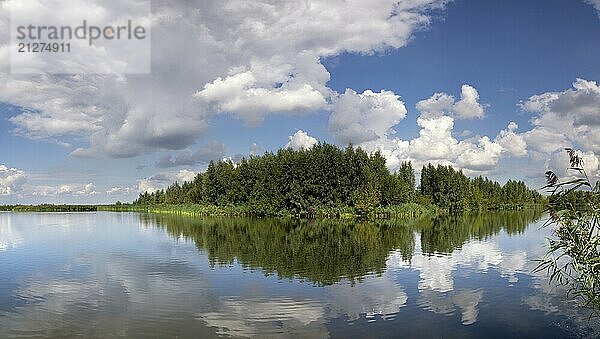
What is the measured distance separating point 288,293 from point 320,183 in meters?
71.5

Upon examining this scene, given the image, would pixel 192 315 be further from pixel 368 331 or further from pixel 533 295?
pixel 533 295

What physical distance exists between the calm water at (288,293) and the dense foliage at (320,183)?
53199mm

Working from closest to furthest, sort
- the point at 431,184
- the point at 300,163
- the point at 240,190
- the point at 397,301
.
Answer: the point at 397,301
the point at 300,163
the point at 240,190
the point at 431,184

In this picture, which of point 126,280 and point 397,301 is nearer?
point 397,301

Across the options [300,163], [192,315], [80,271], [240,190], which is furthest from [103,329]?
[240,190]

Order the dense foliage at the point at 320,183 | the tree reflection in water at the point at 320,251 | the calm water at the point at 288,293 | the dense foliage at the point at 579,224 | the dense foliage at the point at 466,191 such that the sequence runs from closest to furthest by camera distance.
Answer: the dense foliage at the point at 579,224 < the calm water at the point at 288,293 < the tree reflection in water at the point at 320,251 < the dense foliage at the point at 320,183 < the dense foliage at the point at 466,191

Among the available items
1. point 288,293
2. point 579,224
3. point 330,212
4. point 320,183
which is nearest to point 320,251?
point 288,293

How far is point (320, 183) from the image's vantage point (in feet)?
304

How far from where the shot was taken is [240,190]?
367 feet

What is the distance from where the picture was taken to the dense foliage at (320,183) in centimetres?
9188

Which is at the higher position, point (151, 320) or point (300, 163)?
point (300, 163)

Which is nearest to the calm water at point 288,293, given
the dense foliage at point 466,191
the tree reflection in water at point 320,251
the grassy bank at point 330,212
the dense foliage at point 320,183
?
the tree reflection in water at point 320,251

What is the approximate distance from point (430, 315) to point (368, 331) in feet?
10.6

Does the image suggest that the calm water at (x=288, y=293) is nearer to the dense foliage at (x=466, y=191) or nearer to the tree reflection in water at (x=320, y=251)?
the tree reflection in water at (x=320, y=251)
